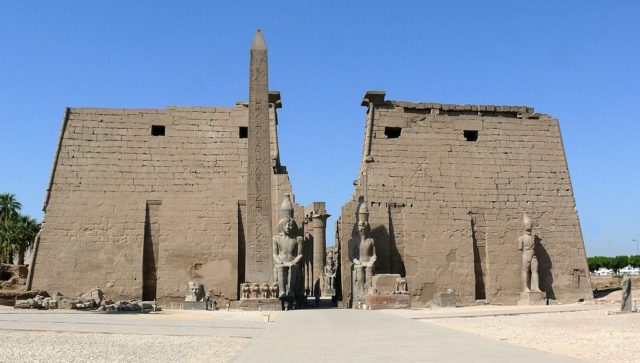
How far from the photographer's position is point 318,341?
6352 millimetres

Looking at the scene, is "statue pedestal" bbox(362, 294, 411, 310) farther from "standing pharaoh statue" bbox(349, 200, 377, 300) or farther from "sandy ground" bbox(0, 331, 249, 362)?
"sandy ground" bbox(0, 331, 249, 362)

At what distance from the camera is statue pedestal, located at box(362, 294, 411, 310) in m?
13.5

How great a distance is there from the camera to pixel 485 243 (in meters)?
16.1

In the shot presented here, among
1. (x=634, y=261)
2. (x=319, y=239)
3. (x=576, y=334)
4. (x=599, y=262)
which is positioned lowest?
(x=576, y=334)

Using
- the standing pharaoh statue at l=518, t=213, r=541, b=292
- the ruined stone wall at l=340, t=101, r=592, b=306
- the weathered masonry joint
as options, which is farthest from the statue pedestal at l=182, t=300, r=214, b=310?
the standing pharaoh statue at l=518, t=213, r=541, b=292

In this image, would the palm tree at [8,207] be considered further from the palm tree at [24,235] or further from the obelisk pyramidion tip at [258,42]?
the obelisk pyramidion tip at [258,42]

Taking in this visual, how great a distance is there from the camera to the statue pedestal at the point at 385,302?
13.5 meters

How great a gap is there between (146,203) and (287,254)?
4.11 m

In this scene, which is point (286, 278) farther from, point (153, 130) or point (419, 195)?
point (153, 130)

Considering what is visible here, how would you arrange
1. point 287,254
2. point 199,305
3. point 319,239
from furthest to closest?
point 319,239
point 287,254
point 199,305

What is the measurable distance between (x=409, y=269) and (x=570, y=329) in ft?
25.3

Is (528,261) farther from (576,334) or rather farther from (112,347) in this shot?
(112,347)

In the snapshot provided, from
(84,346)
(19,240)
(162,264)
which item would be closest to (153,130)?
(162,264)

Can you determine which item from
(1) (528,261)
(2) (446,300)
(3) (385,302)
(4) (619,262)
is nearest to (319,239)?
(2) (446,300)
